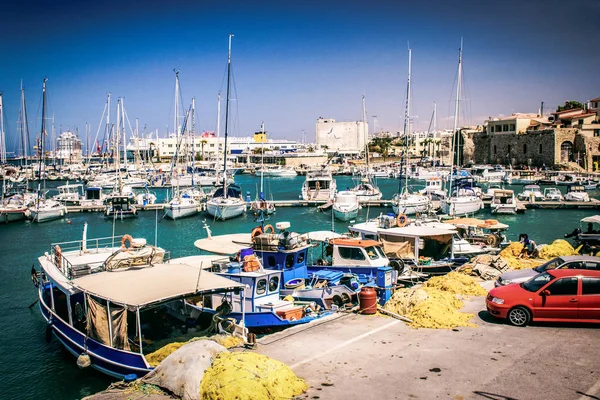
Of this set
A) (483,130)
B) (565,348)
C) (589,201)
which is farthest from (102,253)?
(483,130)

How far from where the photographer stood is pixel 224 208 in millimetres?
49125

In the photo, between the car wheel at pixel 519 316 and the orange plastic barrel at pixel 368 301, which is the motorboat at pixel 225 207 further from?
the car wheel at pixel 519 316

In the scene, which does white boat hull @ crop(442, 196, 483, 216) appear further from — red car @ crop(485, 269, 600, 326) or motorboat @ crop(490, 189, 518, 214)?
red car @ crop(485, 269, 600, 326)

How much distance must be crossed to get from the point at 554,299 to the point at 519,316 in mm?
937

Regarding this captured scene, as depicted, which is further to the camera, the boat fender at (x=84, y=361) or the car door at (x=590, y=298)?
the boat fender at (x=84, y=361)

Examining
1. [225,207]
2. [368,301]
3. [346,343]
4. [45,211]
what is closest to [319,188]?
[225,207]

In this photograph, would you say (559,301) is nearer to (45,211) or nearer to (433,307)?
(433,307)

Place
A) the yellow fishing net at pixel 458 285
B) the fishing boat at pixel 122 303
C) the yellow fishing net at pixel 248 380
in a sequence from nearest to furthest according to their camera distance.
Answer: the yellow fishing net at pixel 248 380 → the fishing boat at pixel 122 303 → the yellow fishing net at pixel 458 285

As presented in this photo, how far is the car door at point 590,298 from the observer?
11.6m

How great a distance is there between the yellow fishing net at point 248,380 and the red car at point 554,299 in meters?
6.36

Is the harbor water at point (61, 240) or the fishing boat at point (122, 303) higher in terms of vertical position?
the fishing boat at point (122, 303)

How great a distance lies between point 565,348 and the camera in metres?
10.5

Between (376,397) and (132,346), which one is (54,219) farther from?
(376,397)

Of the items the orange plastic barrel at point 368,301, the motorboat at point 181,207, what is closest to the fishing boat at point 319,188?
the motorboat at point 181,207
